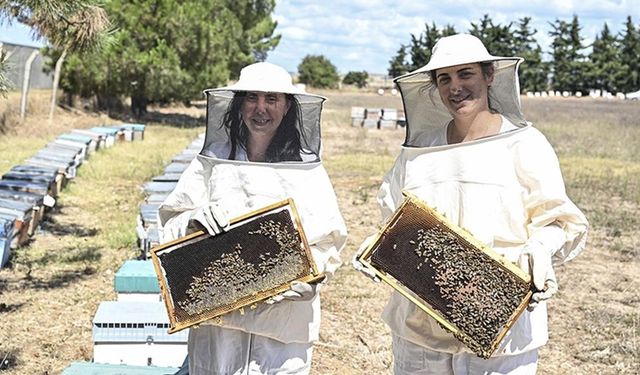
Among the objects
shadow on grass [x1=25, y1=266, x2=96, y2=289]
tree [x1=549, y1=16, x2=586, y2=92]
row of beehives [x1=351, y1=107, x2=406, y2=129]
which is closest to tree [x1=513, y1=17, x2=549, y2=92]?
tree [x1=549, y1=16, x2=586, y2=92]

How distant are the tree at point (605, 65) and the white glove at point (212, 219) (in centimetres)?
6068

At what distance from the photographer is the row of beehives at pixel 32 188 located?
6.30 metres

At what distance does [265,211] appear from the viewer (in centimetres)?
237

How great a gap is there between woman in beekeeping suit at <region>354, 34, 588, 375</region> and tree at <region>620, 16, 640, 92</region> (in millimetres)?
59576

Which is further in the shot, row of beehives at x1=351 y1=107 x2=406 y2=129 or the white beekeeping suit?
row of beehives at x1=351 y1=107 x2=406 y2=129

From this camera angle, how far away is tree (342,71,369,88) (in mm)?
70750

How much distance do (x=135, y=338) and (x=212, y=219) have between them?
1.75 m

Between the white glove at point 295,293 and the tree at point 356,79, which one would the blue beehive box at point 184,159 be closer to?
the white glove at point 295,293

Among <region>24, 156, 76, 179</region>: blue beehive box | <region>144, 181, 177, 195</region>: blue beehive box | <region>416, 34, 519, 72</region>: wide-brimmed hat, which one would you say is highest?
<region>416, 34, 519, 72</region>: wide-brimmed hat

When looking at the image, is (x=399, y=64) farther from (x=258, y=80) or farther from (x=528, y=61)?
(x=258, y=80)

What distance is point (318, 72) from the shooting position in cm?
6369

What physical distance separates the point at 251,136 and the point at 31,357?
268cm

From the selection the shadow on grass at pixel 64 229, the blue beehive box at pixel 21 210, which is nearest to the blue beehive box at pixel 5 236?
the blue beehive box at pixel 21 210

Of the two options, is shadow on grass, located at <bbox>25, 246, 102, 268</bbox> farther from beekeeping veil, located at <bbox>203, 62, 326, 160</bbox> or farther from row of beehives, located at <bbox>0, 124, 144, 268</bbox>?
beekeeping veil, located at <bbox>203, 62, 326, 160</bbox>
